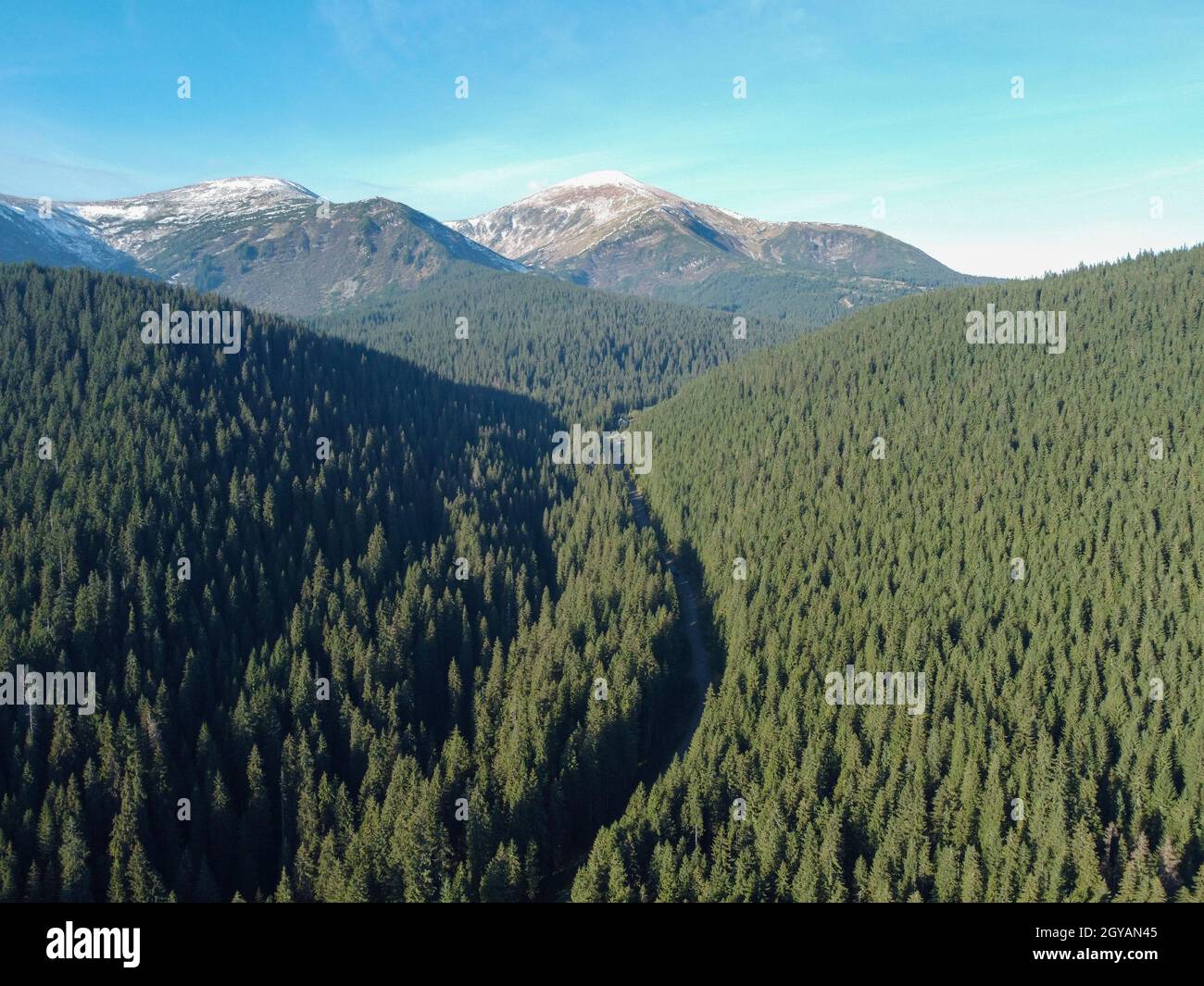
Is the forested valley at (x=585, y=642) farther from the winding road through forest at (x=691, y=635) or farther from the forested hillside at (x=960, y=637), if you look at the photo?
the winding road through forest at (x=691, y=635)

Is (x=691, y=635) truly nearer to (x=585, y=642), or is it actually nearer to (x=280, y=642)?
(x=585, y=642)

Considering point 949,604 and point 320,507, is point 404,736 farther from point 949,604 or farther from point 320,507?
point 949,604

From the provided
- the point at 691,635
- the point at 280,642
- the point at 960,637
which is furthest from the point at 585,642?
the point at 960,637

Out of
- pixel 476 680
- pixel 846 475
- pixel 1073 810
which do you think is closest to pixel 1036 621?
pixel 1073 810

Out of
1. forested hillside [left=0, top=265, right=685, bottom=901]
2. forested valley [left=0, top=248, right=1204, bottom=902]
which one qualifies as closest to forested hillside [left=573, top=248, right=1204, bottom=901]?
forested valley [left=0, top=248, right=1204, bottom=902]

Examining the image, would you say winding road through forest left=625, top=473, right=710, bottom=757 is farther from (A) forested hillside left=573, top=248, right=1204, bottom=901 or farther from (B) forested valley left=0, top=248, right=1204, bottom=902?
(A) forested hillside left=573, top=248, right=1204, bottom=901
